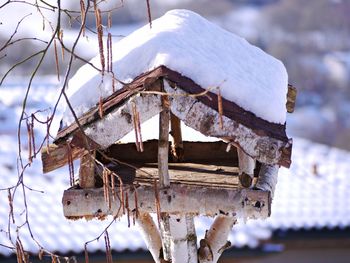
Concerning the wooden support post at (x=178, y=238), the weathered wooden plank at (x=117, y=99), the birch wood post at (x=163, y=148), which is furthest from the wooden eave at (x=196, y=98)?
the wooden support post at (x=178, y=238)

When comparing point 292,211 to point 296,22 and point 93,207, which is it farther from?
point 296,22

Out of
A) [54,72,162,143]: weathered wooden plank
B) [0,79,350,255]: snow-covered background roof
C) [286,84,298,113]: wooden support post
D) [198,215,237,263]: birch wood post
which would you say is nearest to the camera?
[54,72,162,143]: weathered wooden plank

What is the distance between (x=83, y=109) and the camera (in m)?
3.71

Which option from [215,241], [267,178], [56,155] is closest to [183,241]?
[215,241]

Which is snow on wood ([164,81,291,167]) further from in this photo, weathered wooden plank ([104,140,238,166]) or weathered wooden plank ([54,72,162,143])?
weathered wooden plank ([104,140,238,166])

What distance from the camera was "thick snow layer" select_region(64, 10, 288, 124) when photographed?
3.64 m

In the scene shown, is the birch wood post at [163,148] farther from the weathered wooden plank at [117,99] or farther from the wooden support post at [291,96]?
the wooden support post at [291,96]

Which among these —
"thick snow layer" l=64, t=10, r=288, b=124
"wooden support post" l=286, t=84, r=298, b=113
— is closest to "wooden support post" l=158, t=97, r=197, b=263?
"thick snow layer" l=64, t=10, r=288, b=124

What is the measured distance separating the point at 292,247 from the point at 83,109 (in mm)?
6297

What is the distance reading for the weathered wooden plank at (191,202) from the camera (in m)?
3.74

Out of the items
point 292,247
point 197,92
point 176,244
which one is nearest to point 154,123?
point 176,244

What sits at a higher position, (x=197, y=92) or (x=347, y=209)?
(x=197, y=92)

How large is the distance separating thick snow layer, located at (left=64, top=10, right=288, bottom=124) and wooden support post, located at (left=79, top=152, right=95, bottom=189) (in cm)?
20

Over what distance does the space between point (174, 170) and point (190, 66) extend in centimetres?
67
